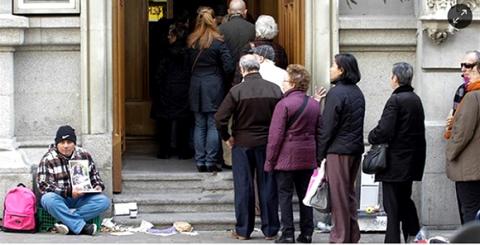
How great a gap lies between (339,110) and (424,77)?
196cm

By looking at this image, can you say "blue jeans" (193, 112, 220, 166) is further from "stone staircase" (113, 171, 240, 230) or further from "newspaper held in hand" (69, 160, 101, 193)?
"newspaper held in hand" (69, 160, 101, 193)

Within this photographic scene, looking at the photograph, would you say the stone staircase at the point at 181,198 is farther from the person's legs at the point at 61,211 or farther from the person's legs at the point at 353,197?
the person's legs at the point at 353,197

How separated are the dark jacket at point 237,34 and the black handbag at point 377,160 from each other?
274cm

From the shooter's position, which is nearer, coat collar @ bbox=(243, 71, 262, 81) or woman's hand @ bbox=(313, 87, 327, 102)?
coat collar @ bbox=(243, 71, 262, 81)

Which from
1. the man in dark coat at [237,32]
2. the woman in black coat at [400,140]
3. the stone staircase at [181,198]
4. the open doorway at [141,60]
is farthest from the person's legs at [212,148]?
the woman in black coat at [400,140]

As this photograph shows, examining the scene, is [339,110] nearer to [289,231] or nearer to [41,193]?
[289,231]

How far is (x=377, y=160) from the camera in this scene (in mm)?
9188

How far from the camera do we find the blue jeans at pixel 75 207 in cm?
1000

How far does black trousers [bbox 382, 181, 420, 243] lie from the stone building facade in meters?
1.43

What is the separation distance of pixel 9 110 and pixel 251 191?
2.60 m

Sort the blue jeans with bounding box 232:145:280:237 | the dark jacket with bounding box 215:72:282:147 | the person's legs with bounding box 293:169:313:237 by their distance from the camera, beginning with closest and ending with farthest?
the person's legs with bounding box 293:169:313:237 → the dark jacket with bounding box 215:72:282:147 → the blue jeans with bounding box 232:145:280:237

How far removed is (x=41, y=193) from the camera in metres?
10.2

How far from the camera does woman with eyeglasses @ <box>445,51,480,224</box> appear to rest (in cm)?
912

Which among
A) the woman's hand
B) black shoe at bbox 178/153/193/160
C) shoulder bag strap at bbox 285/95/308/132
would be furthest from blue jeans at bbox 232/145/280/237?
black shoe at bbox 178/153/193/160
